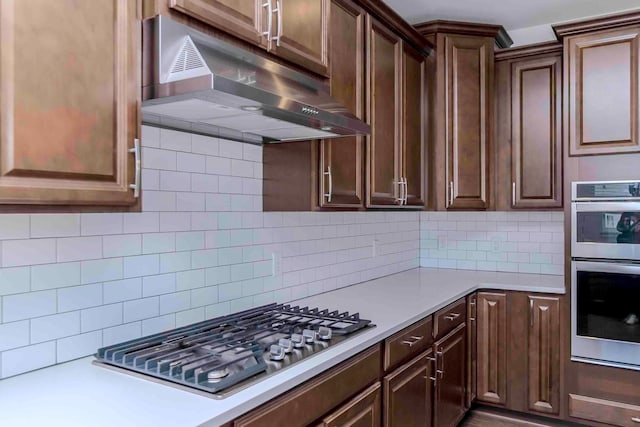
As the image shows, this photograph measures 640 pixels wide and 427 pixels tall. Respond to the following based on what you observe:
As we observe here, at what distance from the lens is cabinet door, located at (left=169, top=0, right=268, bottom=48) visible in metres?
1.47

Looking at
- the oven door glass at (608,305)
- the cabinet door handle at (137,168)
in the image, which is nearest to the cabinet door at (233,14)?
the cabinet door handle at (137,168)

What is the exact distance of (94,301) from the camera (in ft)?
5.35

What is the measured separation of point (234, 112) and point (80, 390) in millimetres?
961

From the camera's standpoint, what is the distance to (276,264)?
246 centimetres

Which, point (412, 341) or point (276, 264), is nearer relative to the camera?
point (412, 341)

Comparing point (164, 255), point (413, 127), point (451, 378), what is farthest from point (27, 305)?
point (413, 127)

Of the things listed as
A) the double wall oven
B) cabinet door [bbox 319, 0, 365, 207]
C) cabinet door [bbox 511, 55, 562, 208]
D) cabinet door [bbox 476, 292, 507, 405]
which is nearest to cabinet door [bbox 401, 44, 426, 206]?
cabinet door [bbox 319, 0, 365, 207]

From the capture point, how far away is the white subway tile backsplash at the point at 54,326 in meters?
1.47

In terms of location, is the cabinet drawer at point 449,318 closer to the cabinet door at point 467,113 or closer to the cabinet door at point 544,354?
the cabinet door at point 544,354

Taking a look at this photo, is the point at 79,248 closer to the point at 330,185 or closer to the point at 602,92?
the point at 330,185

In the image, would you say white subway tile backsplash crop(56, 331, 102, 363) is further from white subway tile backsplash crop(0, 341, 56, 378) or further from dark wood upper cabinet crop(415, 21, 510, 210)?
dark wood upper cabinet crop(415, 21, 510, 210)

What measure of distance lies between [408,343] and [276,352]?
87 cm

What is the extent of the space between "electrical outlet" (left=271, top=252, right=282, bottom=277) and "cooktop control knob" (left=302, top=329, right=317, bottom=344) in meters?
0.66

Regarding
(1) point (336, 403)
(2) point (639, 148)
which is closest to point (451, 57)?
(2) point (639, 148)
